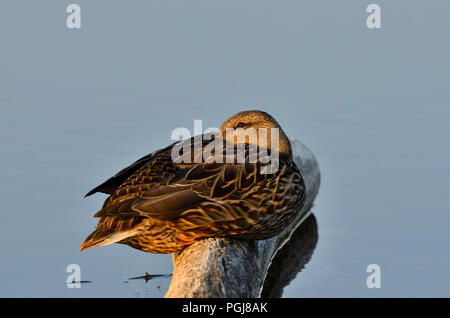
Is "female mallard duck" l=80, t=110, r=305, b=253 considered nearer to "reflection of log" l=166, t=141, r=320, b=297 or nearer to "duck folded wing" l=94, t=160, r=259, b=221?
"duck folded wing" l=94, t=160, r=259, b=221

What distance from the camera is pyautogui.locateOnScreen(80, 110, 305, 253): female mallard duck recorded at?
5352 millimetres

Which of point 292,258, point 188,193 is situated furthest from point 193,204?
point 292,258

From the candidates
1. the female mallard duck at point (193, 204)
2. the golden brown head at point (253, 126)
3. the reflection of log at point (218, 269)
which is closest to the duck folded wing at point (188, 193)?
the female mallard duck at point (193, 204)

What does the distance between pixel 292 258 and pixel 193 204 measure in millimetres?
2805

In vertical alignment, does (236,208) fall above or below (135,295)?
above

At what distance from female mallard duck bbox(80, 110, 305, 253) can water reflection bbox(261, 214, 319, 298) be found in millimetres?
1540

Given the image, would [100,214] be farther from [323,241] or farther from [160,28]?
[160,28]

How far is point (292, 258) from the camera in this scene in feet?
25.9

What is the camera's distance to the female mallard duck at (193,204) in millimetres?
5352

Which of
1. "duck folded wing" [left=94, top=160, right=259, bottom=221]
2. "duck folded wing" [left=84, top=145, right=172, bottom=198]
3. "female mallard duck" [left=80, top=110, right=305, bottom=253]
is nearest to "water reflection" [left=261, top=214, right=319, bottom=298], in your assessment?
"female mallard duck" [left=80, top=110, right=305, bottom=253]

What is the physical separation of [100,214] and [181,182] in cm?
66

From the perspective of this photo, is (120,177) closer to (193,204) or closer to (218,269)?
(193,204)

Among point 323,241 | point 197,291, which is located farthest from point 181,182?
point 323,241

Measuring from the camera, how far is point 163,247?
559cm
